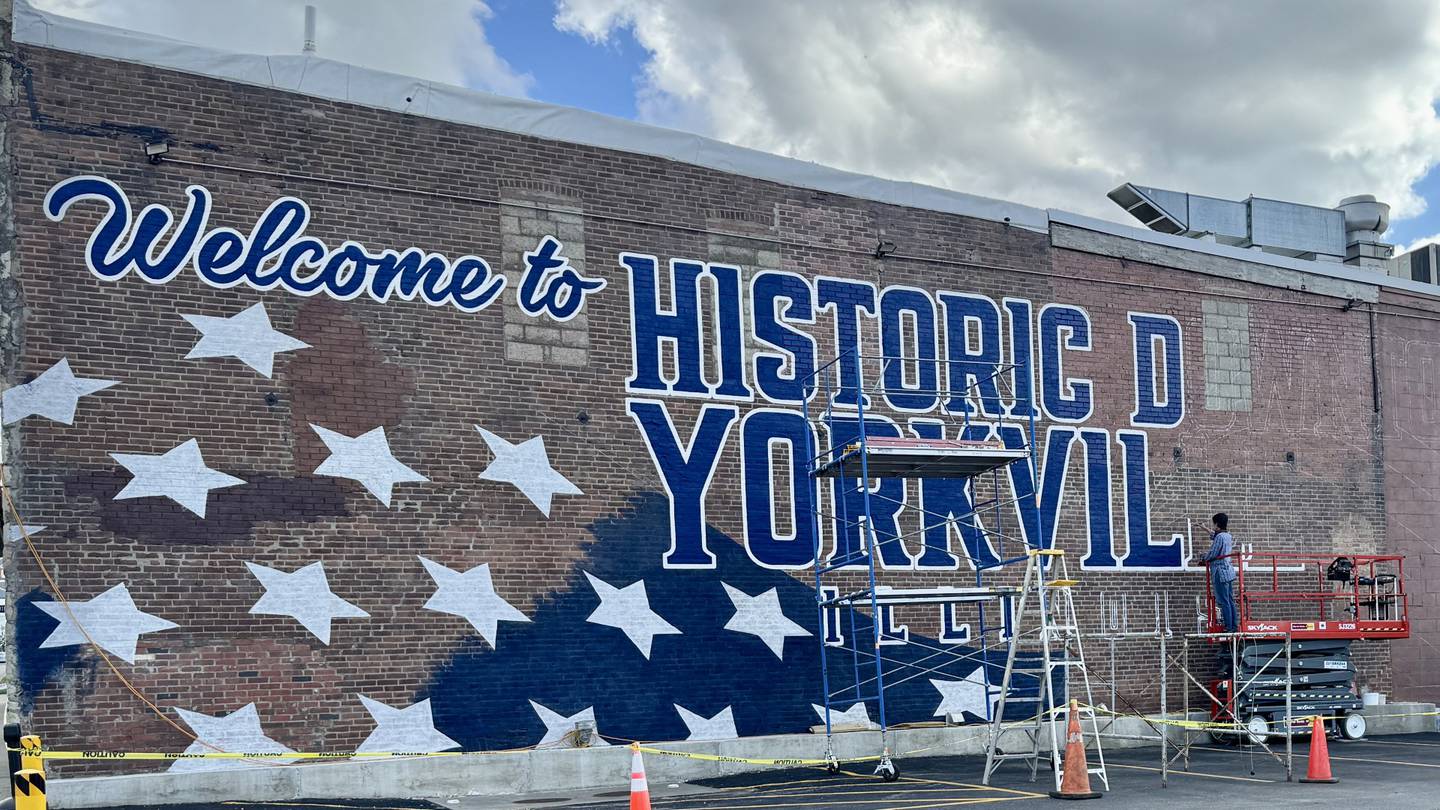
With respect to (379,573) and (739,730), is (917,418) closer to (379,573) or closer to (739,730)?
→ (739,730)

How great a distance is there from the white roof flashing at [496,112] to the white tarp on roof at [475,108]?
0.03 feet

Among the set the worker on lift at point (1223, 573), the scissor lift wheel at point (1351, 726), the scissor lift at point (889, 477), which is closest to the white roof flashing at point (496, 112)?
the scissor lift at point (889, 477)

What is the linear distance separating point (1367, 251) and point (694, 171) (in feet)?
44.3

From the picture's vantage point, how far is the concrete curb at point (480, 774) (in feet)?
45.4

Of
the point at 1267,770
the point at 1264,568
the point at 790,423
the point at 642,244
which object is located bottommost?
the point at 1267,770

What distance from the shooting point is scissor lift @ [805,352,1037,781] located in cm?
1636

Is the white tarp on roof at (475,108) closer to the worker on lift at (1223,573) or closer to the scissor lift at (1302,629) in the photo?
the worker on lift at (1223,573)

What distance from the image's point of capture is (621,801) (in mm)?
14477

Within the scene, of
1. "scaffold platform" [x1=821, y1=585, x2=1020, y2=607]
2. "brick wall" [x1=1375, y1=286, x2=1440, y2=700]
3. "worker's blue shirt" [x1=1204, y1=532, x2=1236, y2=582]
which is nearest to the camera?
"scaffold platform" [x1=821, y1=585, x2=1020, y2=607]

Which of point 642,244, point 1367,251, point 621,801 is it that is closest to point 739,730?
point 621,801

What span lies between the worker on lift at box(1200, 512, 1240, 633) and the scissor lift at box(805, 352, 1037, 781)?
8.36 feet

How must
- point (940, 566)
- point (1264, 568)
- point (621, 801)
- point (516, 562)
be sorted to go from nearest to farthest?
point (621, 801), point (516, 562), point (940, 566), point (1264, 568)

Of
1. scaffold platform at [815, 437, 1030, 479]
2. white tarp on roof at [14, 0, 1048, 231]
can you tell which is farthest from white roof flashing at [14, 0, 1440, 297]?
scaffold platform at [815, 437, 1030, 479]

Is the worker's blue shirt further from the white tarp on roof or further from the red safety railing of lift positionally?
the white tarp on roof
